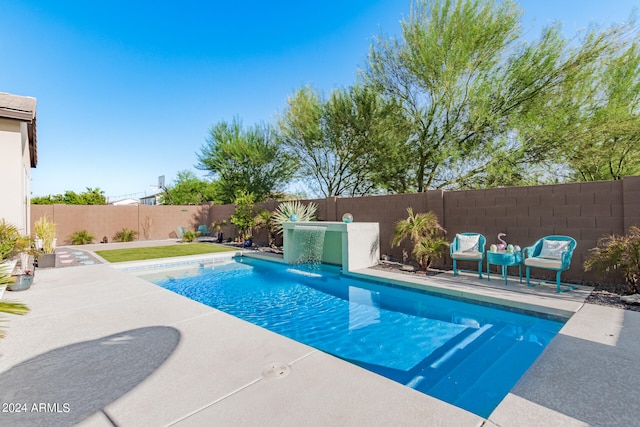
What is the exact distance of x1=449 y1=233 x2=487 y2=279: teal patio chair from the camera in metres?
6.17

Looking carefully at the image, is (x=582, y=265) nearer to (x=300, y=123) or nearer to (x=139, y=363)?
(x=139, y=363)

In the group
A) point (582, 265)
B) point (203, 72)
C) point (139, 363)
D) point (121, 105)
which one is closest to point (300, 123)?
point (203, 72)

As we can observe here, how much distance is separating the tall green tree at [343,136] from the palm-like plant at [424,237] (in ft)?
17.9

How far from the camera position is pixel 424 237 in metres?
7.02

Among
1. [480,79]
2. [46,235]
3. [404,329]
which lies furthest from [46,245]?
[480,79]

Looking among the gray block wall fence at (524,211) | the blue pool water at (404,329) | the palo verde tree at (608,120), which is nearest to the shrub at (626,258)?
the gray block wall fence at (524,211)

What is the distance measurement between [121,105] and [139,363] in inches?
A: 639

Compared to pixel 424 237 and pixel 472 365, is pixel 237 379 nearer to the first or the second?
pixel 472 365

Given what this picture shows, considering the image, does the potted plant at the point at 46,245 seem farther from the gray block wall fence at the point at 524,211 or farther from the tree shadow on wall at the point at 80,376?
the gray block wall fence at the point at 524,211

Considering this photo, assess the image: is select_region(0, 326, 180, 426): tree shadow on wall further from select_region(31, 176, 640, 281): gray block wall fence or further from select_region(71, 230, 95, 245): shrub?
select_region(71, 230, 95, 245): shrub

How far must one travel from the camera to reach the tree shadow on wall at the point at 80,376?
2.03m

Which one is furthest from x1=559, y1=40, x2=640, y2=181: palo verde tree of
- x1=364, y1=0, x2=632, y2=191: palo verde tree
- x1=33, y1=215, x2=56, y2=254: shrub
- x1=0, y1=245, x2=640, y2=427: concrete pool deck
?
x1=33, y1=215, x2=56, y2=254: shrub

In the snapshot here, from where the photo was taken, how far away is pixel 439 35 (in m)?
9.44

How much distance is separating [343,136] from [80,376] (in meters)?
12.4
